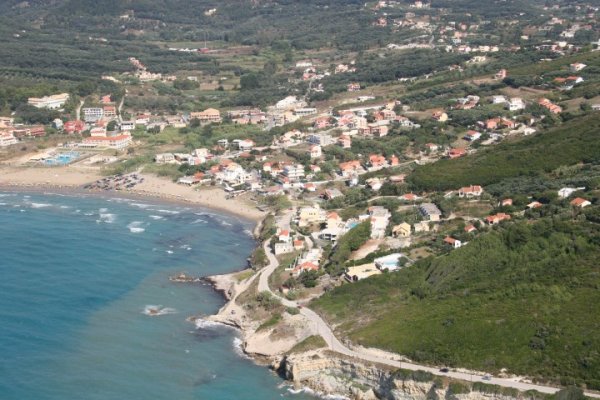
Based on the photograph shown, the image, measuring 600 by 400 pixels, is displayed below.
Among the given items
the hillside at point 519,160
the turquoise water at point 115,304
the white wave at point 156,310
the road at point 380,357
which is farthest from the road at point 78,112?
the road at point 380,357

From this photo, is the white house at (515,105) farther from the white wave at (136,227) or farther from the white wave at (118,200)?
the white wave at (136,227)

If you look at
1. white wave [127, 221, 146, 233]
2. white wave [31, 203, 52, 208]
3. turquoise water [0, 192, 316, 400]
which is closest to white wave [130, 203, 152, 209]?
turquoise water [0, 192, 316, 400]

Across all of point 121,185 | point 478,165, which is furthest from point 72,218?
point 478,165

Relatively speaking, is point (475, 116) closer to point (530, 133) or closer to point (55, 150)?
point (530, 133)

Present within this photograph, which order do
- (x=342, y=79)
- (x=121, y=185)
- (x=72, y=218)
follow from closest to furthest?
1. (x=72, y=218)
2. (x=121, y=185)
3. (x=342, y=79)

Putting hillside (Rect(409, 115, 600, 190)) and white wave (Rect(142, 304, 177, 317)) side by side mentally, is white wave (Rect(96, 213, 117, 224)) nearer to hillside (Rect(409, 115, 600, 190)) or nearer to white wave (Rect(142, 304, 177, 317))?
white wave (Rect(142, 304, 177, 317))

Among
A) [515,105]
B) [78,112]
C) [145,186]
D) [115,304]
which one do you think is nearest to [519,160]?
[515,105]
